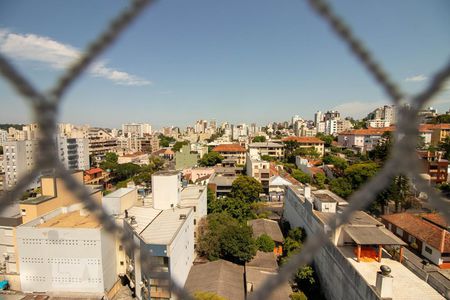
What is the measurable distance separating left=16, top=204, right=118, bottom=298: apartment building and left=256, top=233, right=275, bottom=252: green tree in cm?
389

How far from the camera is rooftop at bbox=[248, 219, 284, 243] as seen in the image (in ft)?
26.9

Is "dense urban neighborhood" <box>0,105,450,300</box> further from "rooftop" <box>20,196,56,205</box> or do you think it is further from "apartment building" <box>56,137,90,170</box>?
"apartment building" <box>56,137,90,170</box>

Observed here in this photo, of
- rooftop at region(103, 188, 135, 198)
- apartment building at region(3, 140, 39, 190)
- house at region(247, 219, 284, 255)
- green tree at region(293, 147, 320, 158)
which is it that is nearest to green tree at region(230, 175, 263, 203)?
house at region(247, 219, 284, 255)

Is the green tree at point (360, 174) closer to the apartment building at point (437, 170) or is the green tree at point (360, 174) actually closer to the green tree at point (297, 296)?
the apartment building at point (437, 170)

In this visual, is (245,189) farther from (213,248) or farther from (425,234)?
(425,234)

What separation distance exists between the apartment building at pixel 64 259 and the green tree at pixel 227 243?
247 centimetres

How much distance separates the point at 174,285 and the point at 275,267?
665 cm

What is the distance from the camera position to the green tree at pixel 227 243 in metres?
6.82

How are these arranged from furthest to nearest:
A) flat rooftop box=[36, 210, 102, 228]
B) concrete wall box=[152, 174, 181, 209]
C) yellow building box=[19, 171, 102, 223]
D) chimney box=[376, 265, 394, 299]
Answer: concrete wall box=[152, 174, 181, 209] < yellow building box=[19, 171, 102, 223] < flat rooftop box=[36, 210, 102, 228] < chimney box=[376, 265, 394, 299]

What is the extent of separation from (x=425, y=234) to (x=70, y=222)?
8872mm

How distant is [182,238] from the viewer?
5918 millimetres

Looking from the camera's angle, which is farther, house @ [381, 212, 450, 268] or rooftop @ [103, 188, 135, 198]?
rooftop @ [103, 188, 135, 198]

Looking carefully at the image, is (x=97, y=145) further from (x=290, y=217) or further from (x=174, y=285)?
(x=174, y=285)

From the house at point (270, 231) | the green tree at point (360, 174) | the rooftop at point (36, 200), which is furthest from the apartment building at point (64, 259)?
the green tree at point (360, 174)
